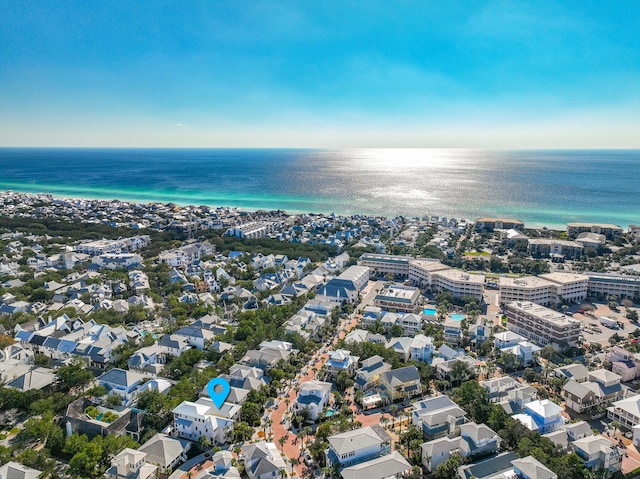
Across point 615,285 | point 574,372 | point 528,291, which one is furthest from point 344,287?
point 615,285

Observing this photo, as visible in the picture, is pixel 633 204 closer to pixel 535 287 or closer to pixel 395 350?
pixel 535 287

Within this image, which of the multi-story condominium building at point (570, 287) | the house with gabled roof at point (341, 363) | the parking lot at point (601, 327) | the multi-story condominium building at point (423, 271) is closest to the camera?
the house with gabled roof at point (341, 363)

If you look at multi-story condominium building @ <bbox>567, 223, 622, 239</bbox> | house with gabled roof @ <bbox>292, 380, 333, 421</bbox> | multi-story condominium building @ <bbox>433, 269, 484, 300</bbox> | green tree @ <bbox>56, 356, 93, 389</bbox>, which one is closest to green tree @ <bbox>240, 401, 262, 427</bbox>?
house with gabled roof @ <bbox>292, 380, 333, 421</bbox>

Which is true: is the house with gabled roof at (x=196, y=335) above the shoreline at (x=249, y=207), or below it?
below

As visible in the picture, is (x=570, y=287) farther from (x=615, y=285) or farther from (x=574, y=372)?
(x=574, y=372)

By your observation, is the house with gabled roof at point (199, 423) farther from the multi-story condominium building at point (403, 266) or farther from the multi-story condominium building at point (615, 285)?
the multi-story condominium building at point (615, 285)

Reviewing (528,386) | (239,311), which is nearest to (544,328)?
(528,386)

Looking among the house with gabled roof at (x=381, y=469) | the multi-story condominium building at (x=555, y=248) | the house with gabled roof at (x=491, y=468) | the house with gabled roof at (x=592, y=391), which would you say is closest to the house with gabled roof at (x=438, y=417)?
the house with gabled roof at (x=491, y=468)
